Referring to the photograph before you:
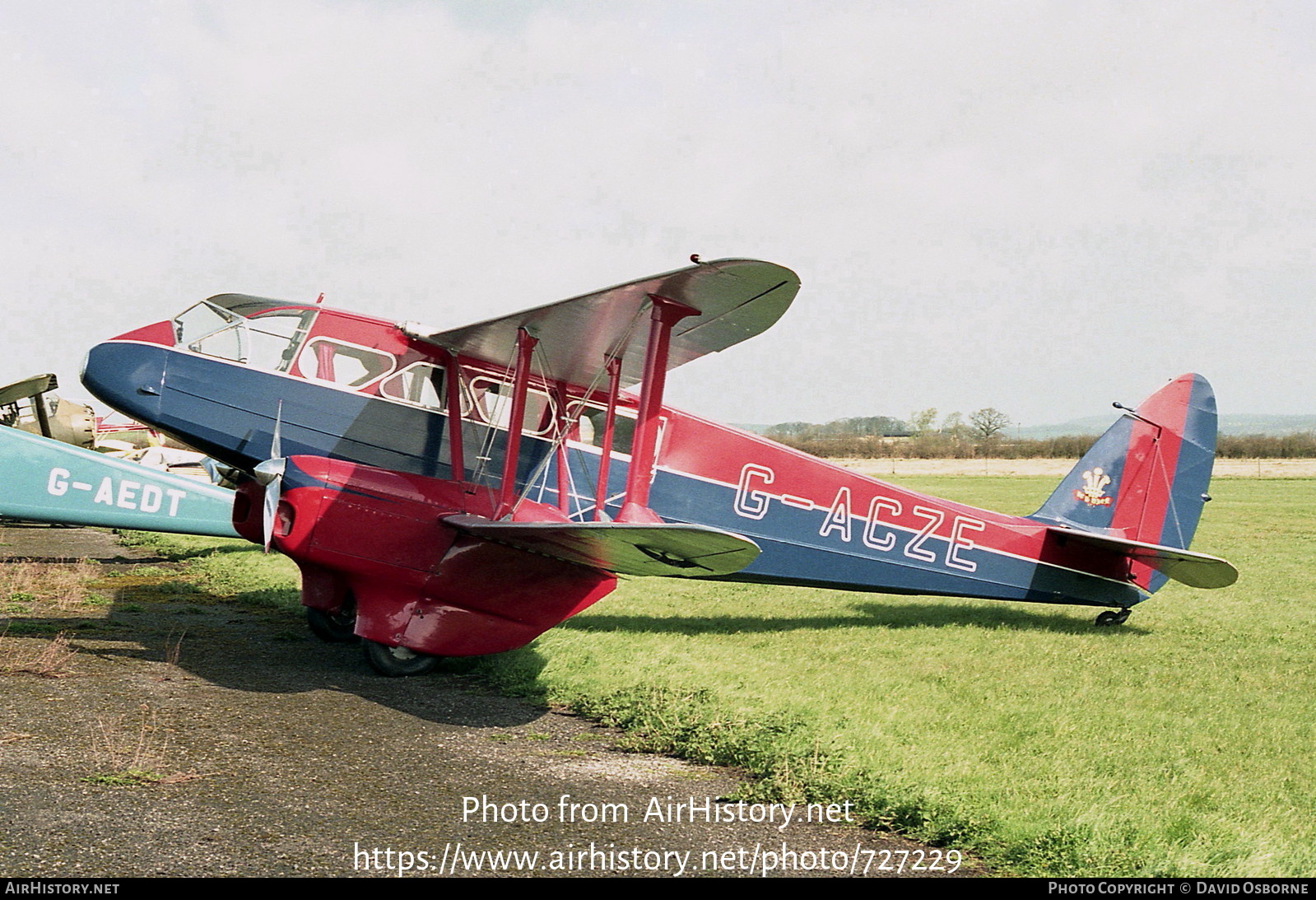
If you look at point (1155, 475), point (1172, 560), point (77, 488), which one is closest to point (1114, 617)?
point (1172, 560)

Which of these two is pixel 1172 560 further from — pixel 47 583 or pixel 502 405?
pixel 47 583

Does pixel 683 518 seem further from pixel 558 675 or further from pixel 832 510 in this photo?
pixel 558 675

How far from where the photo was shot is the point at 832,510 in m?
9.92

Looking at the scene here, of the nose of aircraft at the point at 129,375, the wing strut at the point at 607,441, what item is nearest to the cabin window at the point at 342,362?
the nose of aircraft at the point at 129,375

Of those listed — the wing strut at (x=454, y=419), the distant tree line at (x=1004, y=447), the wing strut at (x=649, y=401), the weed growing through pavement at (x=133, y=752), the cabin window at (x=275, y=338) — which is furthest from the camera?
the distant tree line at (x=1004, y=447)

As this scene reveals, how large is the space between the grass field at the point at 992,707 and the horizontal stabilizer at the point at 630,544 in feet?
3.02

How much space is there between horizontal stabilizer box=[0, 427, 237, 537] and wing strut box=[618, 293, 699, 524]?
5.09m

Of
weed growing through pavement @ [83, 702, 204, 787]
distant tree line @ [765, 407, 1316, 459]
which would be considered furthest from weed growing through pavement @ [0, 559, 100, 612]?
distant tree line @ [765, 407, 1316, 459]

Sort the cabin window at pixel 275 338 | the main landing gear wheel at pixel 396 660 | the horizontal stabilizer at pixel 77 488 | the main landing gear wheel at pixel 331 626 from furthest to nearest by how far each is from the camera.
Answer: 1. the horizontal stabilizer at pixel 77 488
2. the main landing gear wheel at pixel 331 626
3. the cabin window at pixel 275 338
4. the main landing gear wheel at pixel 396 660

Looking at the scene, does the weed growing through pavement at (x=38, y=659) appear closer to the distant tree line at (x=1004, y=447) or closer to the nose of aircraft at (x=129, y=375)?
the nose of aircraft at (x=129, y=375)

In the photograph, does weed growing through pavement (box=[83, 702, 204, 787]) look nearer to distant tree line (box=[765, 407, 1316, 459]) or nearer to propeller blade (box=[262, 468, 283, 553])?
propeller blade (box=[262, 468, 283, 553])

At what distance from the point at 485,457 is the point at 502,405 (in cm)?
52

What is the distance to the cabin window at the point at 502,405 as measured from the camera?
8.33 m
